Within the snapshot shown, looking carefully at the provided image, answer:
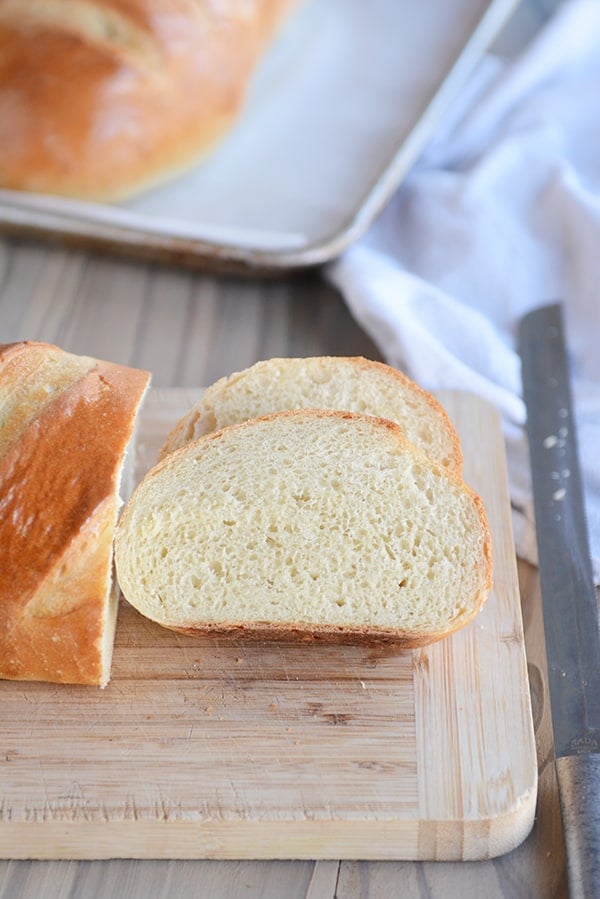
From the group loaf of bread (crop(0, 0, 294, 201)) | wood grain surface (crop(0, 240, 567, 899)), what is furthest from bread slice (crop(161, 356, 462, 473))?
loaf of bread (crop(0, 0, 294, 201))

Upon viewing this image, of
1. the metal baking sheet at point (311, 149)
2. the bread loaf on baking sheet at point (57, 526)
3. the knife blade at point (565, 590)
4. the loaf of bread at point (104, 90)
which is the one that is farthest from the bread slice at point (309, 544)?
the loaf of bread at point (104, 90)

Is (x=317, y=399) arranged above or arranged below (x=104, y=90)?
above

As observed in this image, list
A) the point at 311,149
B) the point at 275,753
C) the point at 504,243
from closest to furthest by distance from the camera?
the point at 275,753
the point at 504,243
the point at 311,149

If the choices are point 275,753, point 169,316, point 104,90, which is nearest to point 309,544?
point 275,753

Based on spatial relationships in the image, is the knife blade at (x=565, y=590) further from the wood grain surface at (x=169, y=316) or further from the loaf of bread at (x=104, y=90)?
the loaf of bread at (x=104, y=90)

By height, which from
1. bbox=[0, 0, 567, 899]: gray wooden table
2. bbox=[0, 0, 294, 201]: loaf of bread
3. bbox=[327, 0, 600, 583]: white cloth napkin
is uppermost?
bbox=[327, 0, 600, 583]: white cloth napkin

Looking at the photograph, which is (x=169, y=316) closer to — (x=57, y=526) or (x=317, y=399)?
(x=317, y=399)

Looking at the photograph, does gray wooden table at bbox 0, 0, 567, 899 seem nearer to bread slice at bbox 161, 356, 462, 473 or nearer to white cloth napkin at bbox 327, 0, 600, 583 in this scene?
white cloth napkin at bbox 327, 0, 600, 583

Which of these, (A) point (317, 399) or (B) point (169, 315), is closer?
(A) point (317, 399)
